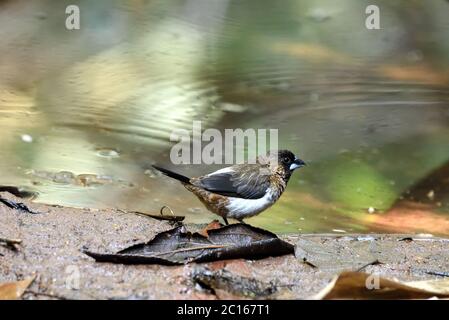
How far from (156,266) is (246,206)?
127 centimetres

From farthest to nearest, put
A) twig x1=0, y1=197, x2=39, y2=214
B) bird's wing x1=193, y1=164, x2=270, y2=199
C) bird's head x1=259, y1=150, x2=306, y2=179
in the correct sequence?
bird's head x1=259, y1=150, x2=306, y2=179 → bird's wing x1=193, y1=164, x2=270, y2=199 → twig x1=0, y1=197, x2=39, y2=214

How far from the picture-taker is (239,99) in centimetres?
719

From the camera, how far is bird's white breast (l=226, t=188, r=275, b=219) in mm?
4625

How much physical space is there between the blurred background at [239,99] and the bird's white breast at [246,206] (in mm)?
246

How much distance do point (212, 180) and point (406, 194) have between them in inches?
58.8

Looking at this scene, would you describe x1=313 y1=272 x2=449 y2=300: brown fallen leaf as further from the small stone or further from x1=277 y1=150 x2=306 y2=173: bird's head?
the small stone

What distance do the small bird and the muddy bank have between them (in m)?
0.28

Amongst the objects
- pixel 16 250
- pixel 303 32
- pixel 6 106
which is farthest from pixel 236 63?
pixel 16 250

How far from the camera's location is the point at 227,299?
312 cm

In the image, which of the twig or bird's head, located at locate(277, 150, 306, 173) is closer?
the twig

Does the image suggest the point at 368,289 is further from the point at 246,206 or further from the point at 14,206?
the point at 14,206

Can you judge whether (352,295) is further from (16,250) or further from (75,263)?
(16,250)

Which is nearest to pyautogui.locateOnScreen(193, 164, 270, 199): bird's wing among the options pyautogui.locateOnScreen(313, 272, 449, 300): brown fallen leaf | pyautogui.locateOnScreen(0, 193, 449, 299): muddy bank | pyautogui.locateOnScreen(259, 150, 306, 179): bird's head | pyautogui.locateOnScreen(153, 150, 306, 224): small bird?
pyautogui.locateOnScreen(153, 150, 306, 224): small bird

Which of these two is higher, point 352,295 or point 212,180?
point 212,180
